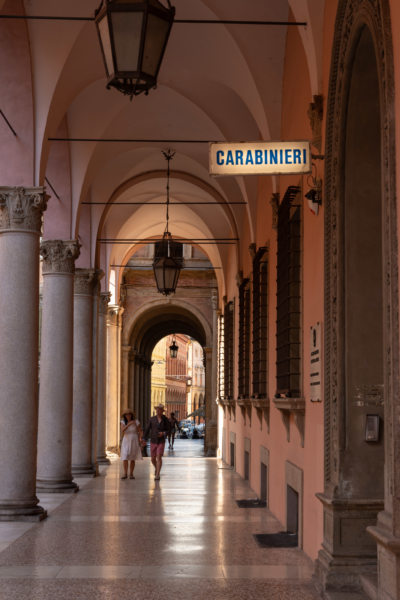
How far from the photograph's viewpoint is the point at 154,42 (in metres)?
6.08

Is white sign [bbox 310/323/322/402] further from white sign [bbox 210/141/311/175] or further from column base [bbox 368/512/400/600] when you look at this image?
column base [bbox 368/512/400/600]

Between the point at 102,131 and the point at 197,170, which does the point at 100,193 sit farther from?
the point at 102,131

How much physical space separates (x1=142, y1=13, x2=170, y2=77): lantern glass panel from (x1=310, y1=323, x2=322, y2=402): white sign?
3.13 metres

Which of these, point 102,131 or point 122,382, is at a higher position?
point 102,131

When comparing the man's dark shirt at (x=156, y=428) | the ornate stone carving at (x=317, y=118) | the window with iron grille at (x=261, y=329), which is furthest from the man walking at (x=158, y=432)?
the ornate stone carving at (x=317, y=118)

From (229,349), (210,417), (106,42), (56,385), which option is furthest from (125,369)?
(106,42)

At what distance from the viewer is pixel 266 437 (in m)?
13.5

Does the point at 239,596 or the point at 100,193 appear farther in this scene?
the point at 100,193

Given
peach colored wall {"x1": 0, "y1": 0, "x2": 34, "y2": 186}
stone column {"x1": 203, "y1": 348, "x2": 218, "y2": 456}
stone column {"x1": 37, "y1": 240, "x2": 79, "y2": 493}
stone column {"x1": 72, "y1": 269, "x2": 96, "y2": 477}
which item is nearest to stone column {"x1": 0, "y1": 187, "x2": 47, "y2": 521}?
peach colored wall {"x1": 0, "y1": 0, "x2": 34, "y2": 186}

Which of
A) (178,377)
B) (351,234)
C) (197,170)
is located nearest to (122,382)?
(197,170)

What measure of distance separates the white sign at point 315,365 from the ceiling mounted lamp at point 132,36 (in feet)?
10.5

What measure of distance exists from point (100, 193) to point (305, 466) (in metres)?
11.5

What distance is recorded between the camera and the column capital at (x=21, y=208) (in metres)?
11.4

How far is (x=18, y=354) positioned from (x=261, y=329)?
14.2 feet
